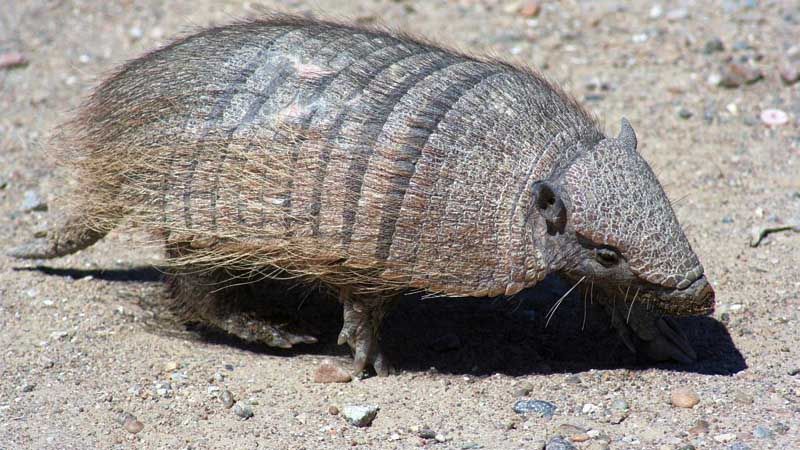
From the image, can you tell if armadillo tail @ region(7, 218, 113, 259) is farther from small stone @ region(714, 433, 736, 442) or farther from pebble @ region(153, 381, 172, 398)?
small stone @ region(714, 433, 736, 442)

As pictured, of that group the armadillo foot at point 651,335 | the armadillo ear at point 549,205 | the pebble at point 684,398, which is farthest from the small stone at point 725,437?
the armadillo ear at point 549,205

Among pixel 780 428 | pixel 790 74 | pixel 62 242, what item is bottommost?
pixel 62 242

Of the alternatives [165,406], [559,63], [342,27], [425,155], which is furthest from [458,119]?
[559,63]

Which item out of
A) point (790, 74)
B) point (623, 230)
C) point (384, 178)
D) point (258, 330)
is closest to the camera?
point (623, 230)

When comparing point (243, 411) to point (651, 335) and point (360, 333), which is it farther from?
point (651, 335)

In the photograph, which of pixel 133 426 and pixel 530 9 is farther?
pixel 530 9

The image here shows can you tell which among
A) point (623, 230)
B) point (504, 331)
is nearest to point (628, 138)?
point (623, 230)

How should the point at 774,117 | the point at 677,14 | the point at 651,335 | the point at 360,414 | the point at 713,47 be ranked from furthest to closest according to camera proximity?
the point at 677,14 → the point at 713,47 → the point at 774,117 → the point at 651,335 → the point at 360,414

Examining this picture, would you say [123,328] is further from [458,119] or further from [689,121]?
[689,121]
